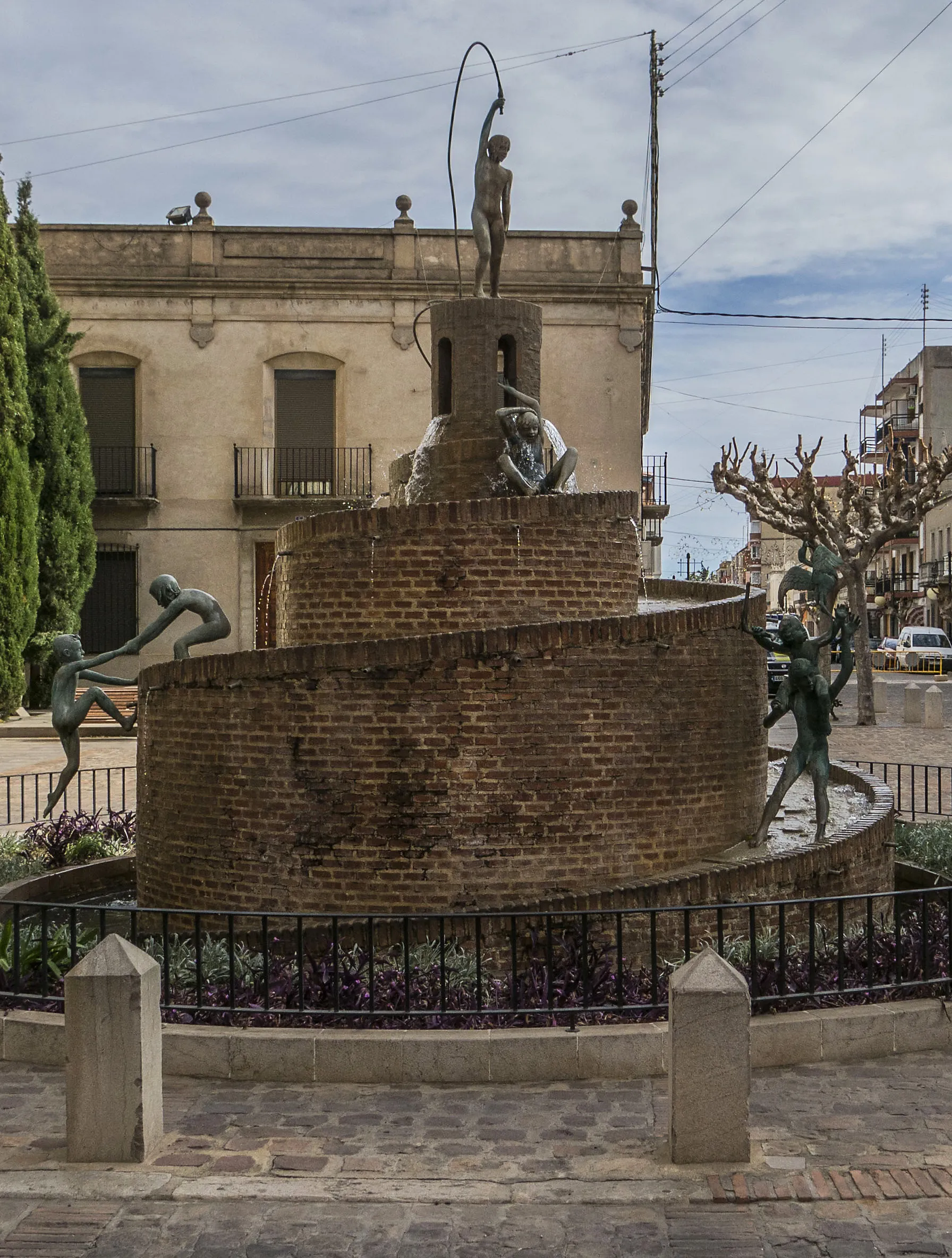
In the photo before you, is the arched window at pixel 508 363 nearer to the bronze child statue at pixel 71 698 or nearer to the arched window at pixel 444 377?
the arched window at pixel 444 377

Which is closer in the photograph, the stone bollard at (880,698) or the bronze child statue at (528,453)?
the bronze child statue at (528,453)

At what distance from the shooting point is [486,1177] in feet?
17.7

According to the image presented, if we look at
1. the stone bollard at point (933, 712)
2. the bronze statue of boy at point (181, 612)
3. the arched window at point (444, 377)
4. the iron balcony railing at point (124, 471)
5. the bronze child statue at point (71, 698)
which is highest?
the iron balcony railing at point (124, 471)

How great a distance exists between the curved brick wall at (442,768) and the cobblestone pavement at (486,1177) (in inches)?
77.5

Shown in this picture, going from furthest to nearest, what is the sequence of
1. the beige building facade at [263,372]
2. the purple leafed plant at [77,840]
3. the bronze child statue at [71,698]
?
the beige building facade at [263,372] < the purple leafed plant at [77,840] < the bronze child statue at [71,698]

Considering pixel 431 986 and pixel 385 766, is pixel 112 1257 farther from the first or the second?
pixel 385 766

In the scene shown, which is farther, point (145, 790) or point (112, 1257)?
point (145, 790)

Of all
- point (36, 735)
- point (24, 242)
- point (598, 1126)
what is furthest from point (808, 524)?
point (598, 1126)

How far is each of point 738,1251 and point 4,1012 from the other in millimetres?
4235

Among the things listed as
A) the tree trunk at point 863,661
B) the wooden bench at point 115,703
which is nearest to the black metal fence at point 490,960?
the wooden bench at point 115,703

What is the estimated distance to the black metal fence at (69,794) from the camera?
14.9 m

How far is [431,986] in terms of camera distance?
23.9 ft

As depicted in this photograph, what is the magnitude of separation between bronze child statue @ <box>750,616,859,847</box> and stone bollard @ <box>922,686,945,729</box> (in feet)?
55.0

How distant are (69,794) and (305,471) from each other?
14299mm
